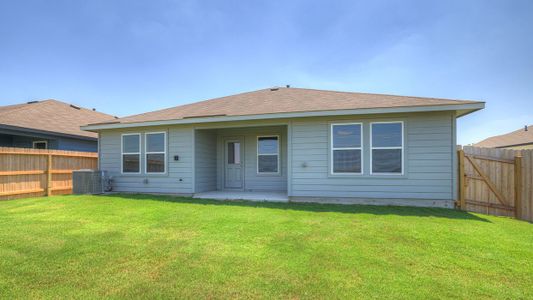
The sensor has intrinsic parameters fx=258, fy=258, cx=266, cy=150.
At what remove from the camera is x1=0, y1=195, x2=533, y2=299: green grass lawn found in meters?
2.52

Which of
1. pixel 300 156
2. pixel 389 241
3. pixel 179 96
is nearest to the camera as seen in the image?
pixel 389 241

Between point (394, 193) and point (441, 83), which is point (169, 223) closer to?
point (394, 193)

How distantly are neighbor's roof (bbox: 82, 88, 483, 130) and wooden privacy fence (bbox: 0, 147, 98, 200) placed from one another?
8.08 ft

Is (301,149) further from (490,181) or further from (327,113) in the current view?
(490,181)

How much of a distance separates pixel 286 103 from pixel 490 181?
19.3 feet

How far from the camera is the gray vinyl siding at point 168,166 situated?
869 cm

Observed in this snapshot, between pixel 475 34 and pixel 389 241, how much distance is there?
30.9 feet

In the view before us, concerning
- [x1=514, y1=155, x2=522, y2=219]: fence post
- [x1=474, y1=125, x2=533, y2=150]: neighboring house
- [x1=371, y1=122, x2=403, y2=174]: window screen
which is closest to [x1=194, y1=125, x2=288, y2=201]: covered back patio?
[x1=371, y1=122, x2=403, y2=174]: window screen

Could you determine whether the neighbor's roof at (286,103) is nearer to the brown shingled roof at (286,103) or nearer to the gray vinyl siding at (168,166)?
the brown shingled roof at (286,103)

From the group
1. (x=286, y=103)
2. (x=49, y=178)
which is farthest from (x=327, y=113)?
(x=49, y=178)

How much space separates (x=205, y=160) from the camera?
931 cm

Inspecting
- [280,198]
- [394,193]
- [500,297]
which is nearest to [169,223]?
[280,198]

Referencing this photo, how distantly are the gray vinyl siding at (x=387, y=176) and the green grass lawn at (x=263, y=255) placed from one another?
1.09 metres

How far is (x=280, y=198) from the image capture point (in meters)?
7.74
